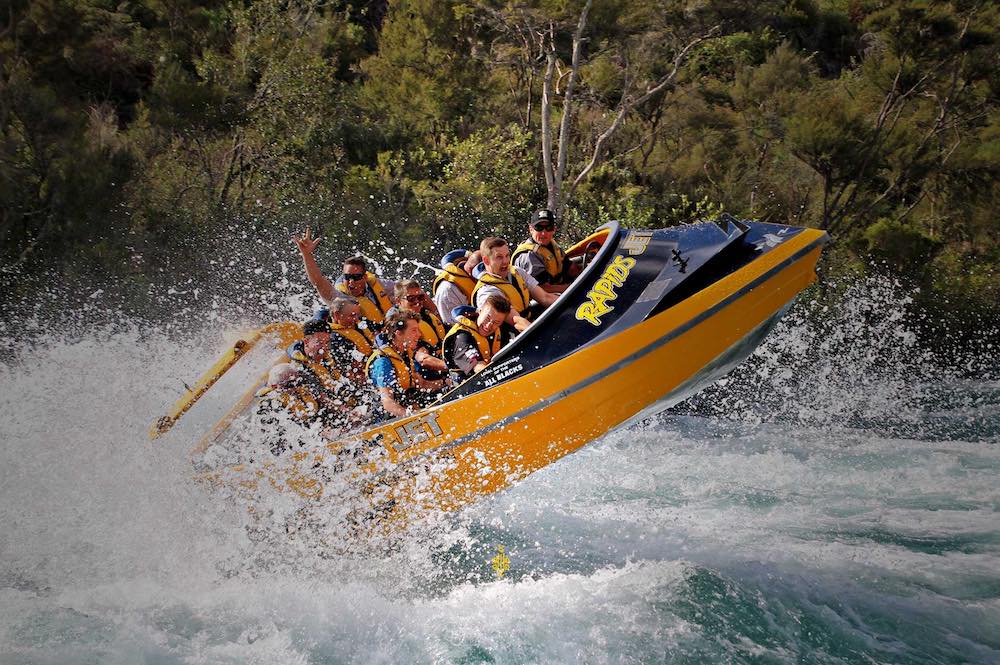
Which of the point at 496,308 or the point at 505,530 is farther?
the point at 505,530

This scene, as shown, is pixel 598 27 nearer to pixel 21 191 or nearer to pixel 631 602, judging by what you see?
pixel 21 191

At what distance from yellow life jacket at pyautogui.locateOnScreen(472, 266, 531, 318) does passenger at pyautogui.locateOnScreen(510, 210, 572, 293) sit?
0.29m

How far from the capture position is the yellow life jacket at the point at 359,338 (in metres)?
5.50

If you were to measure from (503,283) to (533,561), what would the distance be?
5.11 ft

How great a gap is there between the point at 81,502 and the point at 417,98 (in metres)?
11.1

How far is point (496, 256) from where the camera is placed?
5.11 m

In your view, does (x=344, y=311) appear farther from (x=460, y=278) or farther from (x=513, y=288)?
(x=513, y=288)

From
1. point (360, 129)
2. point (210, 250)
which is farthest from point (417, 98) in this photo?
point (210, 250)

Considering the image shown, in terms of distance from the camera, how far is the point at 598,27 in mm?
13398

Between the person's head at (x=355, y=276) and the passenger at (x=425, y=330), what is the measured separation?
16.4 inches

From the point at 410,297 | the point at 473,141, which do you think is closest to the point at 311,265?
→ the point at 410,297

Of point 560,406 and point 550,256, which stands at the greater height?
point 550,256

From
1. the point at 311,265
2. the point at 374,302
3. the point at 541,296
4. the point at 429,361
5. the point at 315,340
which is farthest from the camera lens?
the point at 311,265

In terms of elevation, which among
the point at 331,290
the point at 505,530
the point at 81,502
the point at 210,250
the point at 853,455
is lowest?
the point at 853,455
